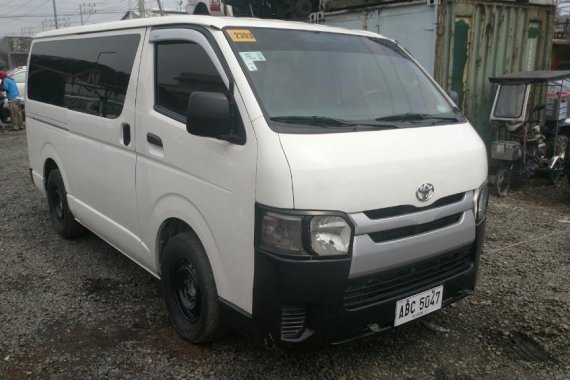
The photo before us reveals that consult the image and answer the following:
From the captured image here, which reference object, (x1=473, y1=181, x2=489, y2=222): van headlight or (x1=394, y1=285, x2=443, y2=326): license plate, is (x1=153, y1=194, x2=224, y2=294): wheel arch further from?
(x1=473, y1=181, x2=489, y2=222): van headlight

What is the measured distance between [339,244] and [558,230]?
392 centimetres

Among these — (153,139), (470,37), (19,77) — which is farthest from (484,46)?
(19,77)

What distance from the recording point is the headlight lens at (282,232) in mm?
2342

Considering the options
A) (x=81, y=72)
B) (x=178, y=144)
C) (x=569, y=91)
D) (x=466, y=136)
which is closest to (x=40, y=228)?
(x=81, y=72)

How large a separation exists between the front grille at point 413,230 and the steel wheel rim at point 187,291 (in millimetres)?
1111

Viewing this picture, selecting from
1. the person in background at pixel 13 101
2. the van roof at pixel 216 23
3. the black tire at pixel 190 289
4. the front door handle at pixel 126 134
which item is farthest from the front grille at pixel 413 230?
the person in background at pixel 13 101

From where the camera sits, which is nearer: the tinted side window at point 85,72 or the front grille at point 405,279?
the front grille at point 405,279

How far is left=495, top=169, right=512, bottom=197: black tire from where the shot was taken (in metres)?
6.78

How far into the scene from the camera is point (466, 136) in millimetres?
3080

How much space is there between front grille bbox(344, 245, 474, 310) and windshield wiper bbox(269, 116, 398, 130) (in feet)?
2.52

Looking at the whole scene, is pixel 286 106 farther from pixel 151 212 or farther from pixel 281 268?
pixel 151 212

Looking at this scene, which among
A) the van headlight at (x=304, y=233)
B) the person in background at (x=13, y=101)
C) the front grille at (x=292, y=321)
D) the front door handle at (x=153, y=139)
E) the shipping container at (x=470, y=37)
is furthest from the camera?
the person in background at (x=13, y=101)

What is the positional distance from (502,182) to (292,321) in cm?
528

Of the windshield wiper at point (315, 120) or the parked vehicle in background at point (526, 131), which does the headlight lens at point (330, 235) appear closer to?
the windshield wiper at point (315, 120)
